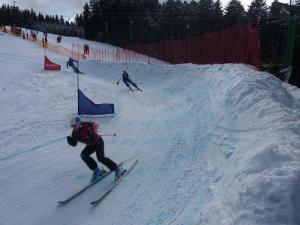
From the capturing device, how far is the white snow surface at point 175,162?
5.01 m

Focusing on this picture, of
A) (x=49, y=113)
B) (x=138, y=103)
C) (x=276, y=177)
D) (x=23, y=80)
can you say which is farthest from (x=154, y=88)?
(x=276, y=177)

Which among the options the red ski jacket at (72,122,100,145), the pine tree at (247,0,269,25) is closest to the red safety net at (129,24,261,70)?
the red ski jacket at (72,122,100,145)

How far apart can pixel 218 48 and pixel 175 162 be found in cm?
1668

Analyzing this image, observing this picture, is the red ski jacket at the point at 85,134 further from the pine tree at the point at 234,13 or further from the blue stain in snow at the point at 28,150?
the pine tree at the point at 234,13

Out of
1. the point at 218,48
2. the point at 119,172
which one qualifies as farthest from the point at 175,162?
the point at 218,48

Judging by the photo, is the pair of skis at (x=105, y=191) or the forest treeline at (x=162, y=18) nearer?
the pair of skis at (x=105, y=191)

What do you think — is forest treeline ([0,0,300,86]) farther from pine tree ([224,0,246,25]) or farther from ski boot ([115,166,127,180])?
ski boot ([115,166,127,180])

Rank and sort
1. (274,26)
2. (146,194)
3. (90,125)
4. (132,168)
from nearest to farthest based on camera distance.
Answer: (146,194)
(90,125)
(132,168)
(274,26)

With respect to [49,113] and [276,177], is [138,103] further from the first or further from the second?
[276,177]

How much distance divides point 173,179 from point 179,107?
8.01 m

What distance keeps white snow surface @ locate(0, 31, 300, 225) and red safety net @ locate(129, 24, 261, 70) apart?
386 centimetres

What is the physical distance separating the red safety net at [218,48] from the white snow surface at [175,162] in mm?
3864

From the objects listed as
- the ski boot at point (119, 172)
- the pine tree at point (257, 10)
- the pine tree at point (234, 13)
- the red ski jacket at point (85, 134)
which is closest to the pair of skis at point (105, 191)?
the ski boot at point (119, 172)

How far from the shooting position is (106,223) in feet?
21.0
